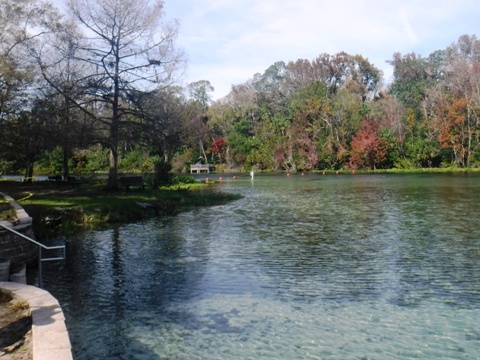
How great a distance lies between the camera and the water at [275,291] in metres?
5.93

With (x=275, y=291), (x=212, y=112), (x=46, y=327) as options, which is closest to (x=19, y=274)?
(x=46, y=327)

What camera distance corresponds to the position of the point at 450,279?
857 cm

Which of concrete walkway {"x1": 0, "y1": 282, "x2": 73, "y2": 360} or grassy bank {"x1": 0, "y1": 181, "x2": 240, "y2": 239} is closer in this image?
concrete walkway {"x1": 0, "y1": 282, "x2": 73, "y2": 360}

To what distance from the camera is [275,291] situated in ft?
26.6

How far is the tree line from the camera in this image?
23.2 m

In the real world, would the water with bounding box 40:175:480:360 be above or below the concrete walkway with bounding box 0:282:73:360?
below

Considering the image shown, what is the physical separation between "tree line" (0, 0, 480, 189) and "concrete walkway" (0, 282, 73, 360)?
56.4 feet

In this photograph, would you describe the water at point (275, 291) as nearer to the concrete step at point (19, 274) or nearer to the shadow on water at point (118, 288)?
the shadow on water at point (118, 288)

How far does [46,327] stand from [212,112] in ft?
238

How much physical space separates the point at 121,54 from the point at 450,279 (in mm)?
20057

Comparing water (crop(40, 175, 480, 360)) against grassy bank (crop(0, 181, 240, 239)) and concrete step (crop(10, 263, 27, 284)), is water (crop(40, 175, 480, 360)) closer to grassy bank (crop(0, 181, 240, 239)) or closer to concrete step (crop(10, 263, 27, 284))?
concrete step (crop(10, 263, 27, 284))

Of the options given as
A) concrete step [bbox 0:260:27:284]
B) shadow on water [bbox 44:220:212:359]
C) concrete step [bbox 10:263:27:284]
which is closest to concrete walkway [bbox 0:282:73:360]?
shadow on water [bbox 44:220:212:359]

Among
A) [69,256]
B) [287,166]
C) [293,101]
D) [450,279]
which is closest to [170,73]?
[69,256]

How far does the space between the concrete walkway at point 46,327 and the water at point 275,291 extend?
2.49 feet
